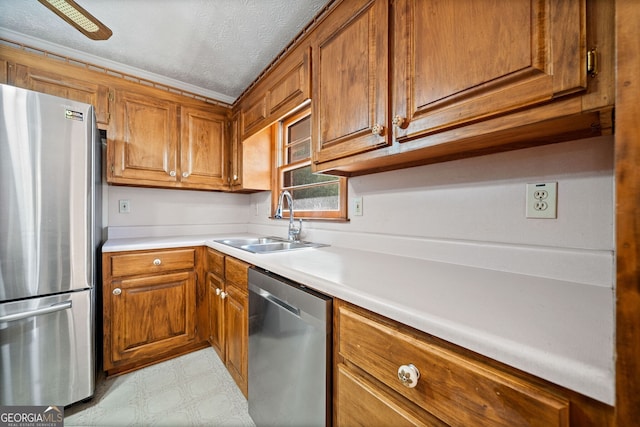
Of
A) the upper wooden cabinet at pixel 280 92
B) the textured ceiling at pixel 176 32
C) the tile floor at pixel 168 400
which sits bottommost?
the tile floor at pixel 168 400

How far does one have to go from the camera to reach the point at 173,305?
1759 mm

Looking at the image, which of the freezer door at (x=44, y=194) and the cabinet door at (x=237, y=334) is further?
the cabinet door at (x=237, y=334)

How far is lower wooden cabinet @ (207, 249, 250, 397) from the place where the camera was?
1.32 m

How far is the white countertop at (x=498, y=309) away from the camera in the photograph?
1.24 ft

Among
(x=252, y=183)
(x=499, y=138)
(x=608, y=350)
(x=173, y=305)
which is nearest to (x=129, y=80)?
(x=252, y=183)

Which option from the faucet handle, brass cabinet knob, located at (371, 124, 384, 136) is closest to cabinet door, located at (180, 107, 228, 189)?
the faucet handle

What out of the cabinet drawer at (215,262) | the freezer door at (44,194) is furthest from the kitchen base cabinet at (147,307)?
the freezer door at (44,194)

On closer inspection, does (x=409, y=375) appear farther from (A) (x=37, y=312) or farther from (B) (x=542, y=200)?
(A) (x=37, y=312)

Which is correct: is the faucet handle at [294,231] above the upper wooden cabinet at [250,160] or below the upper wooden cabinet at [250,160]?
below

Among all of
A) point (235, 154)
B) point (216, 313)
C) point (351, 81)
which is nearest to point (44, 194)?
point (216, 313)

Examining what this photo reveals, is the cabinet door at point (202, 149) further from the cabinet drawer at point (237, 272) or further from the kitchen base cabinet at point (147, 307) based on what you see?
the cabinet drawer at point (237, 272)

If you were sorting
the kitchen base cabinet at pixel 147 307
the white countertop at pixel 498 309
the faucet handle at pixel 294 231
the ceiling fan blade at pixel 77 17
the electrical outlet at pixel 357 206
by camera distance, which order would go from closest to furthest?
the white countertop at pixel 498 309 → the ceiling fan blade at pixel 77 17 → the electrical outlet at pixel 357 206 → the kitchen base cabinet at pixel 147 307 → the faucet handle at pixel 294 231

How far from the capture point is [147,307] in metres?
1.67

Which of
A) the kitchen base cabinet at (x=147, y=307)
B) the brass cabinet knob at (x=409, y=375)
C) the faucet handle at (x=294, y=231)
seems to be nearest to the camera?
the brass cabinet knob at (x=409, y=375)
